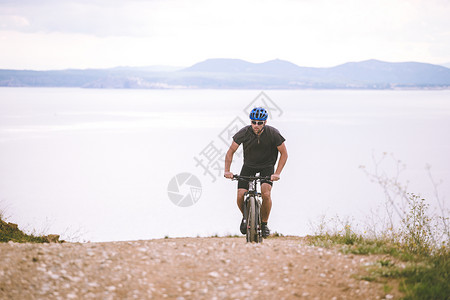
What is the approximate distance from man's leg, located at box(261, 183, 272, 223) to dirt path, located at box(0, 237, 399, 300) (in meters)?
1.21

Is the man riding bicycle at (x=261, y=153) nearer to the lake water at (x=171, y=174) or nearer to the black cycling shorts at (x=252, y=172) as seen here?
the black cycling shorts at (x=252, y=172)

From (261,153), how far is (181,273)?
275 cm

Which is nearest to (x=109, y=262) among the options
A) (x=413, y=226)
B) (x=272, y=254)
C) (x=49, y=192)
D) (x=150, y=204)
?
(x=272, y=254)

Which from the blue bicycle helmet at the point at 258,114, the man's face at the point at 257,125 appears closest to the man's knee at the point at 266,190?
the man's face at the point at 257,125

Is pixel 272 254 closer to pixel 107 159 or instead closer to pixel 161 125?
pixel 107 159

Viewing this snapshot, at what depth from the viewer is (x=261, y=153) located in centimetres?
851

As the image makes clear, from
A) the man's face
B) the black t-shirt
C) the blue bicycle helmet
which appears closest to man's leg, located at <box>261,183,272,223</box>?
the black t-shirt

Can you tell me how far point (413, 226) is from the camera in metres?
7.90

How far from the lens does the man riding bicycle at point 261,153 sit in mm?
8320

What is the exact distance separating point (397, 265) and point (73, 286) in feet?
A: 13.1

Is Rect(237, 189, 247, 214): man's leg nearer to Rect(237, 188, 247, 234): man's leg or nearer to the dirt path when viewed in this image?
Rect(237, 188, 247, 234): man's leg

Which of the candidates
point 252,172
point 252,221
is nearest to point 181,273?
point 252,221

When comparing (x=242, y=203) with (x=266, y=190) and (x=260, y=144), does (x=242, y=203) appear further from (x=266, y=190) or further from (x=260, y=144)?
(x=260, y=144)

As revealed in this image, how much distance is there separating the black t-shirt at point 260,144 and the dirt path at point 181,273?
1.65 m
